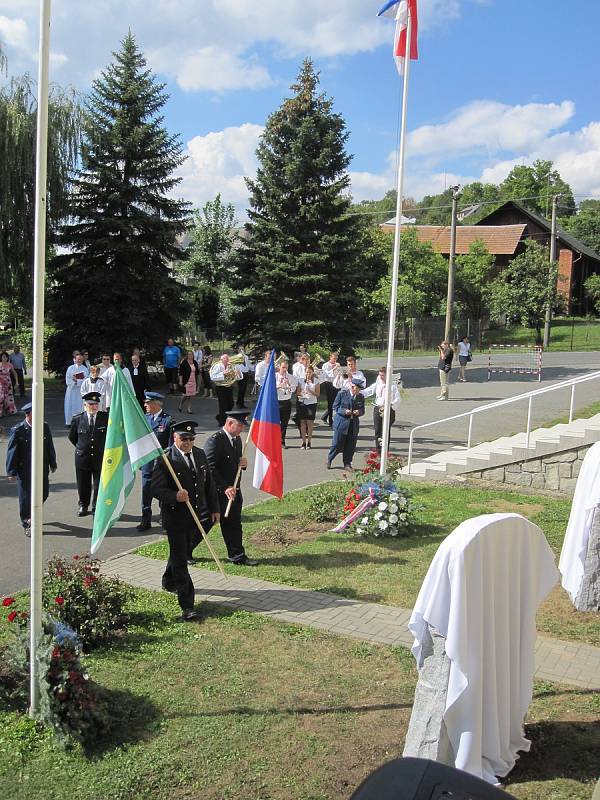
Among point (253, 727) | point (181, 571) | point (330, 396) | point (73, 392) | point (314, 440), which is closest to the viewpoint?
point (253, 727)

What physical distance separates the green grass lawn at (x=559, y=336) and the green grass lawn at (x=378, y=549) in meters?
36.4

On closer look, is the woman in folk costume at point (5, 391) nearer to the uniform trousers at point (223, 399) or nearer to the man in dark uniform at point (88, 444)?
the uniform trousers at point (223, 399)

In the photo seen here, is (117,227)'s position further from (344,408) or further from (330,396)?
(344,408)

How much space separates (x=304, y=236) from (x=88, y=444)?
58.3 ft

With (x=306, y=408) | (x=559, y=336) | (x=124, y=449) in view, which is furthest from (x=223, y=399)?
(x=559, y=336)

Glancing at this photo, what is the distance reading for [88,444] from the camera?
11.0 metres

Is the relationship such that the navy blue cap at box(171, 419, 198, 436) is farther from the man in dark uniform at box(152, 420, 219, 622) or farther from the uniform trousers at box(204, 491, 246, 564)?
the uniform trousers at box(204, 491, 246, 564)

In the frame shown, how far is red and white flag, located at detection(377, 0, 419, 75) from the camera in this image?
32.9ft

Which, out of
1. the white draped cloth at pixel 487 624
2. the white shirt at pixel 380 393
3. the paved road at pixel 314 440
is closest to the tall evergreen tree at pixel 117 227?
the paved road at pixel 314 440

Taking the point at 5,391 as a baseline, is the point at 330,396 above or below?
above

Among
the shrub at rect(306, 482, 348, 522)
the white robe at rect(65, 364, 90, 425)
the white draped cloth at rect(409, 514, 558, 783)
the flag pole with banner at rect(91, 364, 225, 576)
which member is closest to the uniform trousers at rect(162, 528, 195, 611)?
the flag pole with banner at rect(91, 364, 225, 576)

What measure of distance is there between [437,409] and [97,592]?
16377 millimetres

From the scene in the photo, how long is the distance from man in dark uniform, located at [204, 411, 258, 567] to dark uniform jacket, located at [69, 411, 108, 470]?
9.39ft

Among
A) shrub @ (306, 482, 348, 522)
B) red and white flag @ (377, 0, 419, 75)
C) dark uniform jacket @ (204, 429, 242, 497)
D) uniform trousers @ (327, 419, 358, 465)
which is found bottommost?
shrub @ (306, 482, 348, 522)
